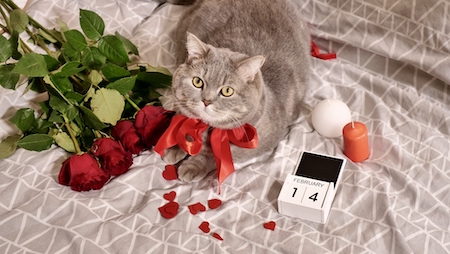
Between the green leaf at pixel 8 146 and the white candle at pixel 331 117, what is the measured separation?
88cm

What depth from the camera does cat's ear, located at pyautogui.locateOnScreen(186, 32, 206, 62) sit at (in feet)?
4.42

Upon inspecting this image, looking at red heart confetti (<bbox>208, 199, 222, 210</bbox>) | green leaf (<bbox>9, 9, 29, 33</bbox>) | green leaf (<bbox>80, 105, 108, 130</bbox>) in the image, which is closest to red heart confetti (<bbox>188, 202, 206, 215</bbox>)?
red heart confetti (<bbox>208, 199, 222, 210</bbox>)

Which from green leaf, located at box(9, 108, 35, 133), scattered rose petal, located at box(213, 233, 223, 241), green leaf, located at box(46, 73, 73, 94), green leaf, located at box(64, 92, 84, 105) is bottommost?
scattered rose petal, located at box(213, 233, 223, 241)

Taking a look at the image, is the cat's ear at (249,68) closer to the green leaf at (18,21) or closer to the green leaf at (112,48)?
the green leaf at (112,48)

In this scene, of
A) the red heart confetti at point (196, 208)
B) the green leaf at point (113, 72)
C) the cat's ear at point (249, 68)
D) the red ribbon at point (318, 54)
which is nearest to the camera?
the cat's ear at point (249, 68)

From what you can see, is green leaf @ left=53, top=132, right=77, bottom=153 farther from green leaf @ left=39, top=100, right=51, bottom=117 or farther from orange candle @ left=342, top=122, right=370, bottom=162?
orange candle @ left=342, top=122, right=370, bottom=162

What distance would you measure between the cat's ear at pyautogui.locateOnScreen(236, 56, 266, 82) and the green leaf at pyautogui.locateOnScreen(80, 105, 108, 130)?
1.37ft

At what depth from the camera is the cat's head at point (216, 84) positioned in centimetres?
135

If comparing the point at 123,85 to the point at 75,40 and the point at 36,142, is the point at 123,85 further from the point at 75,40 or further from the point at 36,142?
the point at 36,142

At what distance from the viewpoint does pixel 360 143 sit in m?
1.51

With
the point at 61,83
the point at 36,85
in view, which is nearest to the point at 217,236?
the point at 61,83

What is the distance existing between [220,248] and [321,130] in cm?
51

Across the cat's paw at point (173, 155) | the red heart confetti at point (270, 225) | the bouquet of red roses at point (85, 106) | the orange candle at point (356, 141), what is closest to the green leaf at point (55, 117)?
the bouquet of red roses at point (85, 106)

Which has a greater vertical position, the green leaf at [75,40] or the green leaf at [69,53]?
the green leaf at [75,40]
